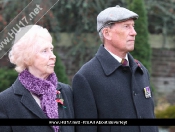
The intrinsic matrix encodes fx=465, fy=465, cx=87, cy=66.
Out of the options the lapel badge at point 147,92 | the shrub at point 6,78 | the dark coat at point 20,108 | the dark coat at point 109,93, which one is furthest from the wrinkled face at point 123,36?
the shrub at point 6,78

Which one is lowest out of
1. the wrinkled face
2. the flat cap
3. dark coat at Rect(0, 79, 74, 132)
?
dark coat at Rect(0, 79, 74, 132)

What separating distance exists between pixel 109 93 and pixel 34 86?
0.52 meters

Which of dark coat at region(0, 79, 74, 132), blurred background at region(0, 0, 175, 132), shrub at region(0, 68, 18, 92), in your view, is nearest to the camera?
dark coat at region(0, 79, 74, 132)

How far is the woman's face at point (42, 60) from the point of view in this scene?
117 inches

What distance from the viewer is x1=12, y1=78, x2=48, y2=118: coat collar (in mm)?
2902

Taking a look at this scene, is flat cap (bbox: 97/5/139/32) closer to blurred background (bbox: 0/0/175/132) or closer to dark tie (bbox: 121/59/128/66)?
dark tie (bbox: 121/59/128/66)

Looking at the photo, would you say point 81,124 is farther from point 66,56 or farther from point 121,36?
point 66,56

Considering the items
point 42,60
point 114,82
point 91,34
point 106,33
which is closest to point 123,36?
point 106,33

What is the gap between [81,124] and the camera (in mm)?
3000

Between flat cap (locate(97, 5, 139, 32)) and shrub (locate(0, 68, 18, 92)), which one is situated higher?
Result: flat cap (locate(97, 5, 139, 32))

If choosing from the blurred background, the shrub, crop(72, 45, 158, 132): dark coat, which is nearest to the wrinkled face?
crop(72, 45, 158, 132): dark coat

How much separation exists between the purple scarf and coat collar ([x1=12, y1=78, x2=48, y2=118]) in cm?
3

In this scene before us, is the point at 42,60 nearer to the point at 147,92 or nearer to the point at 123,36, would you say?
the point at 123,36

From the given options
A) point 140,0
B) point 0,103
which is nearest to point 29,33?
point 0,103
